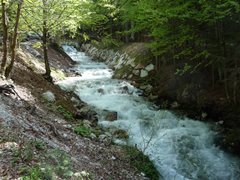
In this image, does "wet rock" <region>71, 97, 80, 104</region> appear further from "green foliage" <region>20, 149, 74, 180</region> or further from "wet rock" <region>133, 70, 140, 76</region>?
"green foliage" <region>20, 149, 74, 180</region>

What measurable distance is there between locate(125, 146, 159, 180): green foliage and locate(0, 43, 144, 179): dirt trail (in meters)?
0.25

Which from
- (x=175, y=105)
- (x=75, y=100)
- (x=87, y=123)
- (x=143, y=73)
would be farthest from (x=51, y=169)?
(x=143, y=73)

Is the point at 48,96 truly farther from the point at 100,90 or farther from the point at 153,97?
the point at 153,97

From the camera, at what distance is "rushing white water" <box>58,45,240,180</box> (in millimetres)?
10781

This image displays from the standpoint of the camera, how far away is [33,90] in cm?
1380

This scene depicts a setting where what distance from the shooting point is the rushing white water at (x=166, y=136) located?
10781mm

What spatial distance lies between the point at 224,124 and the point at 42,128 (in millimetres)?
7373

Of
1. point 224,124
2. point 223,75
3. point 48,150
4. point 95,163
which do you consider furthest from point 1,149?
point 223,75

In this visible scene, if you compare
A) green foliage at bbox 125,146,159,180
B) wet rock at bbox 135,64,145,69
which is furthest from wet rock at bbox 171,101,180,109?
wet rock at bbox 135,64,145,69

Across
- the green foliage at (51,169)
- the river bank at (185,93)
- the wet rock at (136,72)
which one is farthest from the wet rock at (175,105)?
the green foliage at (51,169)

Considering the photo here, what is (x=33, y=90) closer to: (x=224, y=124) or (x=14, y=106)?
(x=14, y=106)

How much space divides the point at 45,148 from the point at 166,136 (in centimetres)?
570

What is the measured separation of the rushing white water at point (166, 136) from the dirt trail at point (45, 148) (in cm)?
168

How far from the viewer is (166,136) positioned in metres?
12.6
